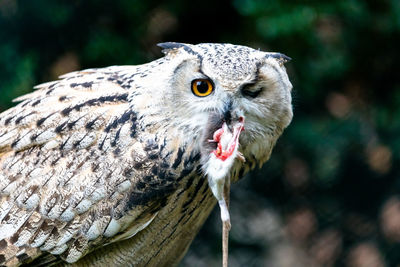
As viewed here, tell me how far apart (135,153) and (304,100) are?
1899mm

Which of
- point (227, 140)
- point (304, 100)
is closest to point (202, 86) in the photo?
point (227, 140)

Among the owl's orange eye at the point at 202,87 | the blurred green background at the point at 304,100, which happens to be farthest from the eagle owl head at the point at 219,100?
the blurred green background at the point at 304,100

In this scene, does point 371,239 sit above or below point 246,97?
below

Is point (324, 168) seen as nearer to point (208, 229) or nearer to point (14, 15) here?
point (208, 229)

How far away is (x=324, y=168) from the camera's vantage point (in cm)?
358

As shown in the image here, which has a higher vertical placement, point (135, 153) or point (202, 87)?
point (202, 87)

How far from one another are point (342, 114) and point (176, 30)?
1.22 meters

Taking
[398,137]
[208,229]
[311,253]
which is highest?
[398,137]

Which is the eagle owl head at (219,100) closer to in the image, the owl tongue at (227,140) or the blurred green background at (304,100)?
the owl tongue at (227,140)

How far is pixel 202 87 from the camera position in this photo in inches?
69.0

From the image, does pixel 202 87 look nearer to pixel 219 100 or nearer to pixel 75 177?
pixel 219 100

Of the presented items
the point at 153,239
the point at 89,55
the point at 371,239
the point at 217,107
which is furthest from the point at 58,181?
the point at 371,239

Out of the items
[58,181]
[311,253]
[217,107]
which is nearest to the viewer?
[217,107]

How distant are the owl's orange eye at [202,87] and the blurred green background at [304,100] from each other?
1509 millimetres
